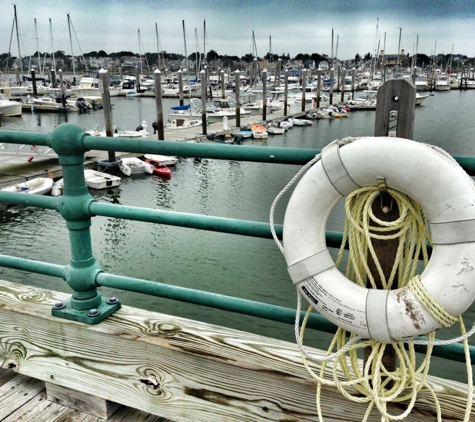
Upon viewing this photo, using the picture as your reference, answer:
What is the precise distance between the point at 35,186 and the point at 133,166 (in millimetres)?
4937

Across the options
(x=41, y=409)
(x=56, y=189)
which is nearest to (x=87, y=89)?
(x=56, y=189)

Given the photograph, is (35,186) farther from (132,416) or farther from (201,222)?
(201,222)

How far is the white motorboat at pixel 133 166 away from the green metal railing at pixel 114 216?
17961 mm

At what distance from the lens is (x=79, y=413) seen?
1947 millimetres

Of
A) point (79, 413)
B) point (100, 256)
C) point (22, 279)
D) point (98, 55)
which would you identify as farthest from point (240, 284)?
A: point (98, 55)

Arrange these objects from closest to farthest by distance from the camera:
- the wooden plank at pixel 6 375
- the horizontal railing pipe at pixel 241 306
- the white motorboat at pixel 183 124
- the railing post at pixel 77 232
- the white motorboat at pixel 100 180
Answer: the horizontal railing pipe at pixel 241 306
the railing post at pixel 77 232
the wooden plank at pixel 6 375
the white motorboat at pixel 100 180
the white motorboat at pixel 183 124

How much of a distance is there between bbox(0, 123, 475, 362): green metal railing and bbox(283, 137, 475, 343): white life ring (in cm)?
16

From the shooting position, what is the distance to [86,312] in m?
1.94

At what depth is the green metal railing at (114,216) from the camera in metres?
1.59

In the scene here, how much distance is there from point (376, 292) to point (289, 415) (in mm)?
602

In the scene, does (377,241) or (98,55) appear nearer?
(377,241)

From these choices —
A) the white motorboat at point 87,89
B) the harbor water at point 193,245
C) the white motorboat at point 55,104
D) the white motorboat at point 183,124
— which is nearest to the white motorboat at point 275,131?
the white motorboat at point 183,124

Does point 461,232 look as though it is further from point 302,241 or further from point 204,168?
point 204,168

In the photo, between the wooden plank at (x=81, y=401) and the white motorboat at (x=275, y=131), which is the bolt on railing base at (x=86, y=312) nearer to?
the wooden plank at (x=81, y=401)
